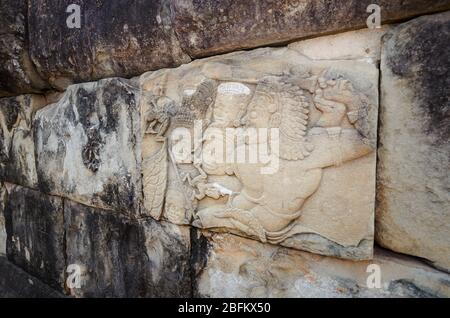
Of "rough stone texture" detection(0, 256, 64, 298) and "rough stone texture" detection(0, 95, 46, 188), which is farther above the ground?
"rough stone texture" detection(0, 95, 46, 188)

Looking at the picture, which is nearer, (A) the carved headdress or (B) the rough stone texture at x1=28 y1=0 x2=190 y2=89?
(A) the carved headdress

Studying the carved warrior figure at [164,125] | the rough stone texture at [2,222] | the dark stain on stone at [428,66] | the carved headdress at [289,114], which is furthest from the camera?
the rough stone texture at [2,222]

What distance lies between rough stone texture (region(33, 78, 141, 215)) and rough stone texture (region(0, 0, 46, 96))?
1.13 feet

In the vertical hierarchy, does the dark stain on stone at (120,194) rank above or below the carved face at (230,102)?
below

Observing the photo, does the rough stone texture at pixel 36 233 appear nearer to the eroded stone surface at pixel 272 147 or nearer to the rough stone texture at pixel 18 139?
the rough stone texture at pixel 18 139

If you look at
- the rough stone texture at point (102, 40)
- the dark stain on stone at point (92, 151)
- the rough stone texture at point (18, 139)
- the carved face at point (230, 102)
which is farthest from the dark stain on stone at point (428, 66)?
the rough stone texture at point (18, 139)

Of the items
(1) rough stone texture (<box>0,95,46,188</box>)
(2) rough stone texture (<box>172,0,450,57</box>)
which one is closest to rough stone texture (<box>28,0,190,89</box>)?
(2) rough stone texture (<box>172,0,450,57</box>)

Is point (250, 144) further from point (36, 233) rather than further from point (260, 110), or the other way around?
point (36, 233)

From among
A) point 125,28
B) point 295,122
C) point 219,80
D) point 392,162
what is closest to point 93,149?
point 125,28

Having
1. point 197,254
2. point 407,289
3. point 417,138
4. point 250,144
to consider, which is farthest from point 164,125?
point 407,289

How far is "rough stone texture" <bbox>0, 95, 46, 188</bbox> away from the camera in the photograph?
117 inches

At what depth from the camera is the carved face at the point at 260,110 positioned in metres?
1.62

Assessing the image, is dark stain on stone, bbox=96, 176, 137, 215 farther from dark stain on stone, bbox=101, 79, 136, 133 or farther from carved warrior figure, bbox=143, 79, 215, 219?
dark stain on stone, bbox=101, 79, 136, 133

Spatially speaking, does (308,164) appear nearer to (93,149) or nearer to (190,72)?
(190,72)
